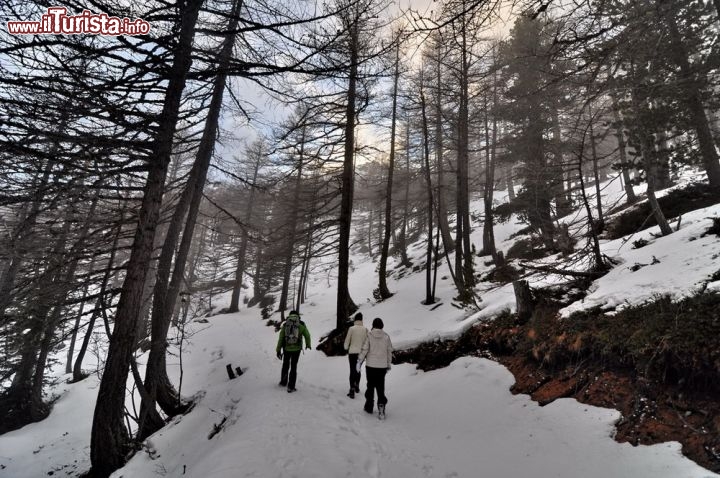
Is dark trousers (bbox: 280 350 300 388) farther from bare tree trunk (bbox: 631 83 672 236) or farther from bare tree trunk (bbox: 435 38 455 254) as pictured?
bare tree trunk (bbox: 631 83 672 236)

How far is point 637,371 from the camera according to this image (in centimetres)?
431

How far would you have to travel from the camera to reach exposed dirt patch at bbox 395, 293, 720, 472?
3527mm

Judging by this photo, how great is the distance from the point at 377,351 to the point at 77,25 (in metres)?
6.16

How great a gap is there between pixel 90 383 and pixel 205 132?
15879mm

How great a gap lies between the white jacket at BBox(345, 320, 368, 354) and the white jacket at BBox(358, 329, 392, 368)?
67cm

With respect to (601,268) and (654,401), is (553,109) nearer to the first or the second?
(601,268)

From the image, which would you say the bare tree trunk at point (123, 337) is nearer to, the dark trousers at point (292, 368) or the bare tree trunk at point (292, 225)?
the dark trousers at point (292, 368)

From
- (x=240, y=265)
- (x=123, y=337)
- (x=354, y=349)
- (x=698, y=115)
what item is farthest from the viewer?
(x=240, y=265)

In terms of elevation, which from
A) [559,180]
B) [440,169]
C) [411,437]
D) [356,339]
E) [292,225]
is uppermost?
[440,169]

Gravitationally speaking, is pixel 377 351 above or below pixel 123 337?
below

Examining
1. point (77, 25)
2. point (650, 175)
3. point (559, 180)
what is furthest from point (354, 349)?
point (650, 175)

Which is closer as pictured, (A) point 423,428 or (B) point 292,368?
(A) point 423,428

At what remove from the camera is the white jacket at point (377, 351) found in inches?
253

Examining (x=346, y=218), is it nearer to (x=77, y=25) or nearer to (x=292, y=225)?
(x=292, y=225)
